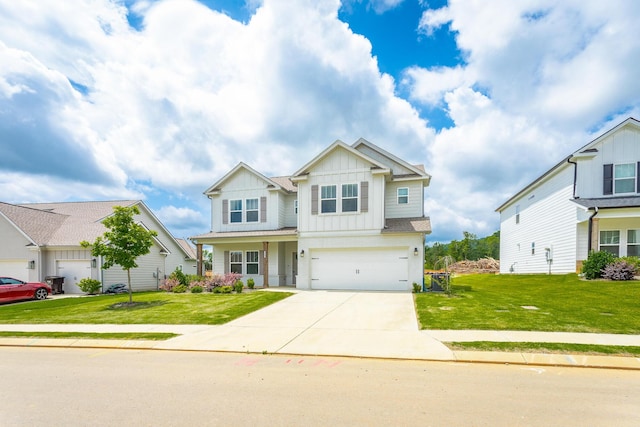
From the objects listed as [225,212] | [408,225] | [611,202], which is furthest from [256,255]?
[611,202]

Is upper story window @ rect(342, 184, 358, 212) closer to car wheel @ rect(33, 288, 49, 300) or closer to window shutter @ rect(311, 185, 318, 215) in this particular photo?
window shutter @ rect(311, 185, 318, 215)

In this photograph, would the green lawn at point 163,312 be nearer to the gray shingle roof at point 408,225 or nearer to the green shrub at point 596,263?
the gray shingle roof at point 408,225

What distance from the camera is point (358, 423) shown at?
390 centimetres

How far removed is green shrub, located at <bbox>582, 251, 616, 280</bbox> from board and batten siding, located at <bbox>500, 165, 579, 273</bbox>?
184 centimetres

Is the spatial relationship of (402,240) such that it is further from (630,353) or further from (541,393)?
(541,393)

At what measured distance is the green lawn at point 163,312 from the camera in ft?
36.1

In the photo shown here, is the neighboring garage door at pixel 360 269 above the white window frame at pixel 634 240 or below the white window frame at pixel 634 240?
below

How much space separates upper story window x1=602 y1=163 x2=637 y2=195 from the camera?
17.7m

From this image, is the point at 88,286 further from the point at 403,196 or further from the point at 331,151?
the point at 403,196

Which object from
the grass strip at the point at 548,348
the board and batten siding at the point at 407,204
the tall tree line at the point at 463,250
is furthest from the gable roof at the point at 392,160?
the tall tree line at the point at 463,250

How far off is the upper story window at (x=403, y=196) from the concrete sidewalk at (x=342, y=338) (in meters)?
8.18

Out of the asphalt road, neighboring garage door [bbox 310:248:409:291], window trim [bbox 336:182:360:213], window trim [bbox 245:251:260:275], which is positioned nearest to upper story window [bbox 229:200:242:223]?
window trim [bbox 245:251:260:275]

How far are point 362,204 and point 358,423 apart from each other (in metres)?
14.2

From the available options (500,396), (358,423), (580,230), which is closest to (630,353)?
(500,396)
